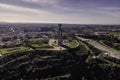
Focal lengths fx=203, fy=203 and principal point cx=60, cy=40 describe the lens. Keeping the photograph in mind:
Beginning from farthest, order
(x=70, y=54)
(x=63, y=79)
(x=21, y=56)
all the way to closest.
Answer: (x=70, y=54)
(x=21, y=56)
(x=63, y=79)

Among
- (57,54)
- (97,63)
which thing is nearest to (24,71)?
(57,54)

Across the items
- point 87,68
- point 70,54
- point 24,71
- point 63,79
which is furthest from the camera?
point 70,54

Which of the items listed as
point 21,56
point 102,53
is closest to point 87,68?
point 102,53

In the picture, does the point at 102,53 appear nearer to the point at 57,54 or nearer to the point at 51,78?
the point at 57,54

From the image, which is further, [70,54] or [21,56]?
[70,54]

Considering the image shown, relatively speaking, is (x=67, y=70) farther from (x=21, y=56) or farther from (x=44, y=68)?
(x=21, y=56)

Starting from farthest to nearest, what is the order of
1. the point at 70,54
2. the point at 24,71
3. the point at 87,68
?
1. the point at 70,54
2. the point at 87,68
3. the point at 24,71

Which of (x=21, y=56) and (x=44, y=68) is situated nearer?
(x=44, y=68)

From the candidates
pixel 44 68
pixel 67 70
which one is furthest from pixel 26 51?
pixel 67 70

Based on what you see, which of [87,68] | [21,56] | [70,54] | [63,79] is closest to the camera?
[63,79]
